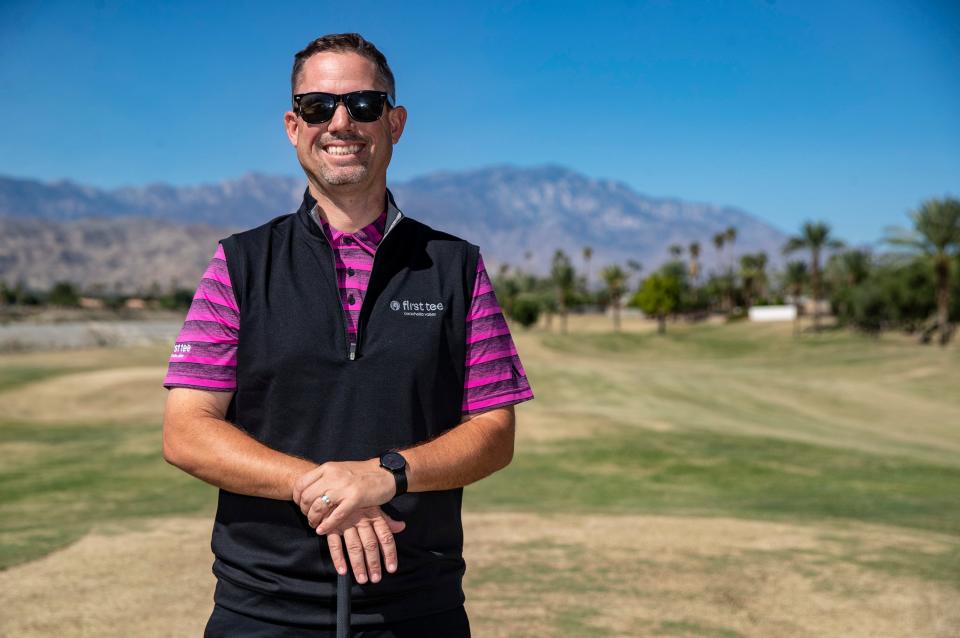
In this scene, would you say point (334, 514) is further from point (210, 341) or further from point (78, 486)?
point (78, 486)

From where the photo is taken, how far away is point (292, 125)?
11.7 feet

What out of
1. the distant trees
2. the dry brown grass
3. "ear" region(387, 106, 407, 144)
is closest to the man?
"ear" region(387, 106, 407, 144)

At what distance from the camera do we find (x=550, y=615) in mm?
7383

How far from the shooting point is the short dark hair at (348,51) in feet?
11.1

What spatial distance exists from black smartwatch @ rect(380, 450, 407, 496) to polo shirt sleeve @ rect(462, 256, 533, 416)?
44 centimetres

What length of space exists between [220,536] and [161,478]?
50.6 ft

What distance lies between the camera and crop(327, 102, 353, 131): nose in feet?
11.0

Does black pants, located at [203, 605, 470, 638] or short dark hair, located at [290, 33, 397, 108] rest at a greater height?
short dark hair, located at [290, 33, 397, 108]

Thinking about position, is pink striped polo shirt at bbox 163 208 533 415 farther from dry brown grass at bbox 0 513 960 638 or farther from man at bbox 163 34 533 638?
dry brown grass at bbox 0 513 960 638

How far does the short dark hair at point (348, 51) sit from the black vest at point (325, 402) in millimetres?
636

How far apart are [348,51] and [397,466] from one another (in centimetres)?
155

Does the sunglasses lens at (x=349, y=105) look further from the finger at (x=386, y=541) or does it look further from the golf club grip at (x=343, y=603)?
the golf club grip at (x=343, y=603)

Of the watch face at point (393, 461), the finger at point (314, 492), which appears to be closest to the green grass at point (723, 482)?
the watch face at point (393, 461)

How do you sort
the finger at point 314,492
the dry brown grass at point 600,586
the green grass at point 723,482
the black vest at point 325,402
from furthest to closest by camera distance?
1. the green grass at point 723,482
2. the dry brown grass at point 600,586
3. the black vest at point 325,402
4. the finger at point 314,492
